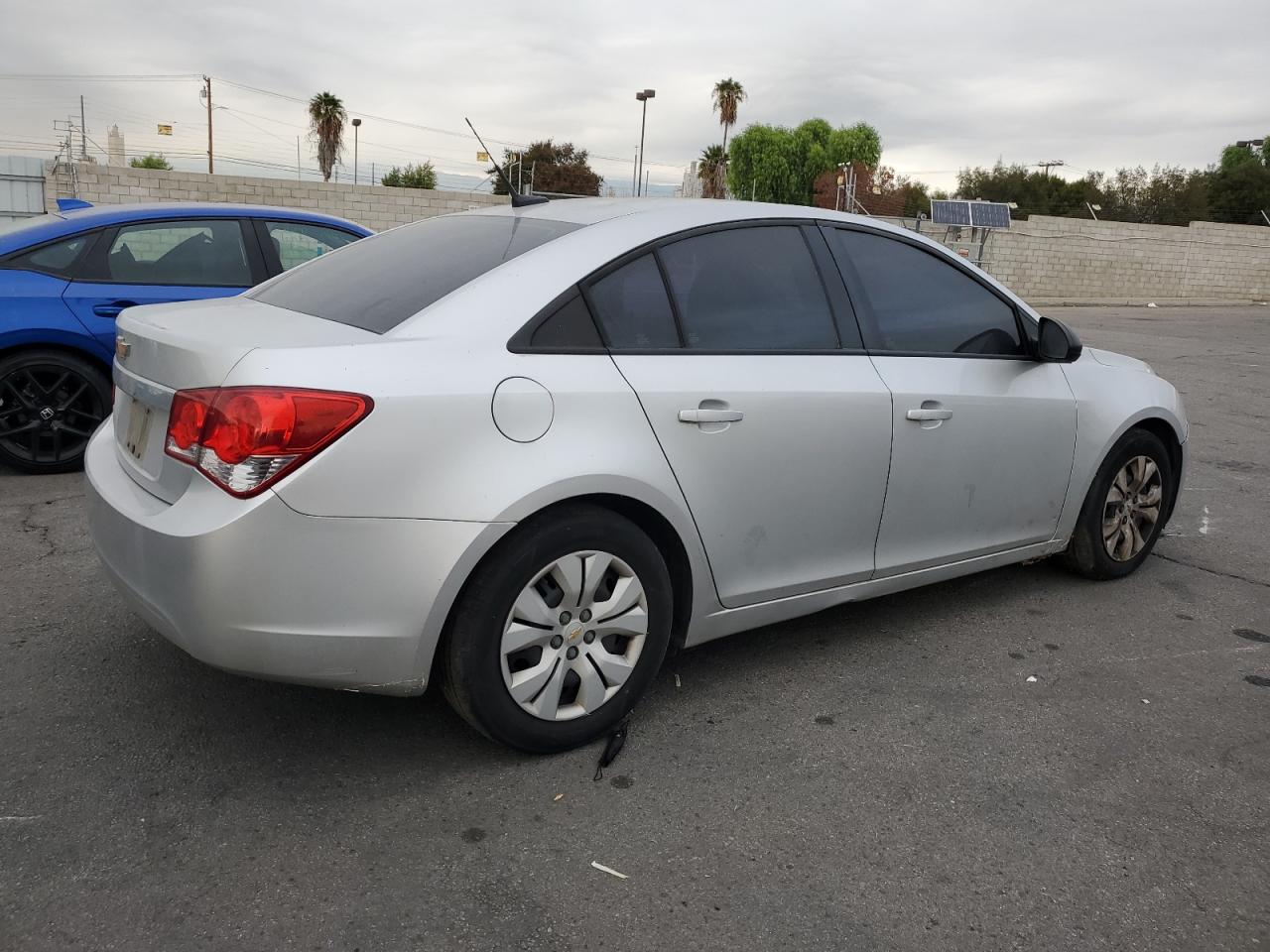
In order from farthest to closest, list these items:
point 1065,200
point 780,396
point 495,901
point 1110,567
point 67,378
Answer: point 1065,200, point 67,378, point 1110,567, point 780,396, point 495,901

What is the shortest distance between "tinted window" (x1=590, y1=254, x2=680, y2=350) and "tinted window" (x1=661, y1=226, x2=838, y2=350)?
0.18 feet

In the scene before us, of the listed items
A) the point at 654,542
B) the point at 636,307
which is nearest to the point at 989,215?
the point at 636,307

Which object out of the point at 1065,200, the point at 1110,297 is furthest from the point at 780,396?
the point at 1065,200

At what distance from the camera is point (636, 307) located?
3.21 m

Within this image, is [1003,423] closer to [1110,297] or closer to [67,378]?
[67,378]

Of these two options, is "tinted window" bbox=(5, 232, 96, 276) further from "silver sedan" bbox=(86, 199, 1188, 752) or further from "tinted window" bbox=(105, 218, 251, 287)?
"silver sedan" bbox=(86, 199, 1188, 752)

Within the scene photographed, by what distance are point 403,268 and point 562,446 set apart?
958 mm

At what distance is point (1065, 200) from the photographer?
3120 inches

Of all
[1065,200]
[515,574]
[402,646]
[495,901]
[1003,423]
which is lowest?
[495,901]

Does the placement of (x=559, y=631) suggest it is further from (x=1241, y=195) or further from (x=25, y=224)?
(x=1241, y=195)

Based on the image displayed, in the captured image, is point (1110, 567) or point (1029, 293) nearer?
point (1110, 567)

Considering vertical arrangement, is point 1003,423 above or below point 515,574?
above

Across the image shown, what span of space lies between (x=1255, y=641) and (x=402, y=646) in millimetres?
3330

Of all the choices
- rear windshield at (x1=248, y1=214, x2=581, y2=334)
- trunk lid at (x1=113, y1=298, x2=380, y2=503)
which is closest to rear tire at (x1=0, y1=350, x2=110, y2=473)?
rear windshield at (x1=248, y1=214, x2=581, y2=334)
